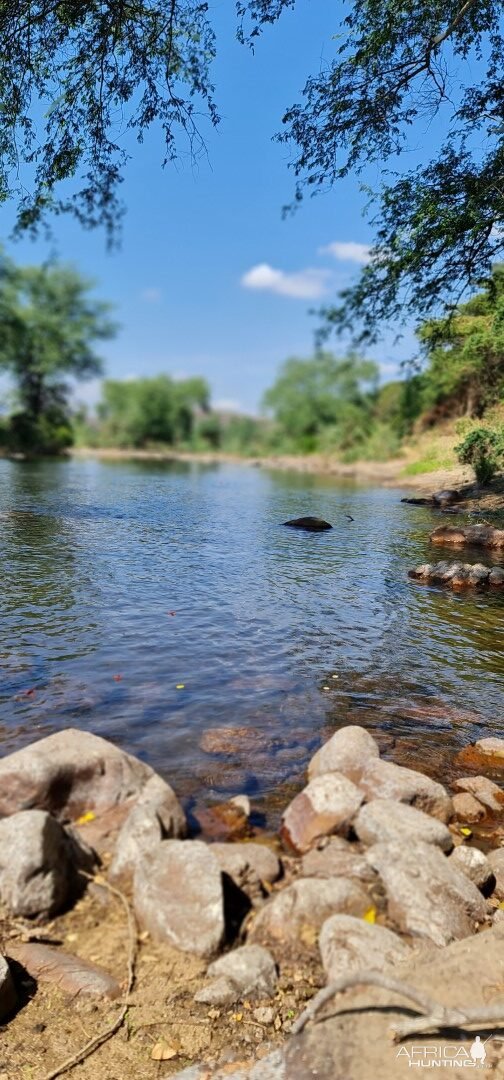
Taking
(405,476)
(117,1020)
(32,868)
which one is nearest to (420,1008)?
(117,1020)

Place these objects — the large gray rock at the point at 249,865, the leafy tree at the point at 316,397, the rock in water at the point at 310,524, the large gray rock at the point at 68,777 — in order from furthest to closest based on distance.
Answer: the leafy tree at the point at 316,397 → the rock in water at the point at 310,524 → the large gray rock at the point at 68,777 → the large gray rock at the point at 249,865

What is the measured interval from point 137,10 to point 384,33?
15.6 ft

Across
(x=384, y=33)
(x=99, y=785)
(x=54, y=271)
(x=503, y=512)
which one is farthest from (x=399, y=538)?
(x=54, y=271)

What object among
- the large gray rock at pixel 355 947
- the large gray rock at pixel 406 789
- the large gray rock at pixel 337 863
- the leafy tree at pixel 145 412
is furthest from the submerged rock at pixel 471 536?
the leafy tree at pixel 145 412

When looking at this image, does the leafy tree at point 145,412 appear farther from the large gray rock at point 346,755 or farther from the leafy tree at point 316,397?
the large gray rock at point 346,755

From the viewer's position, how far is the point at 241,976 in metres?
3.93

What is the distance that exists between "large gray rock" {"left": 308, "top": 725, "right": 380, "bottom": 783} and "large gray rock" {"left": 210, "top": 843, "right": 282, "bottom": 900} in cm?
117

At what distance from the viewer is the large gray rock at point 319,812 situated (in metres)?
5.14

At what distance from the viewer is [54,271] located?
7488 centimetres

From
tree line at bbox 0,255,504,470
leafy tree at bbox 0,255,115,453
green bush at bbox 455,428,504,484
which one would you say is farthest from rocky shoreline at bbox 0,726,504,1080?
leafy tree at bbox 0,255,115,453

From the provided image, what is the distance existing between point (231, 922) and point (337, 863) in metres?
0.88

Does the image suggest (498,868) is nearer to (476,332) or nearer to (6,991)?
(6,991)

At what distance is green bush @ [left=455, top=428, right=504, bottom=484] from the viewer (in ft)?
94.9

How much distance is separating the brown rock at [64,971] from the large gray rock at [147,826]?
0.65 meters
